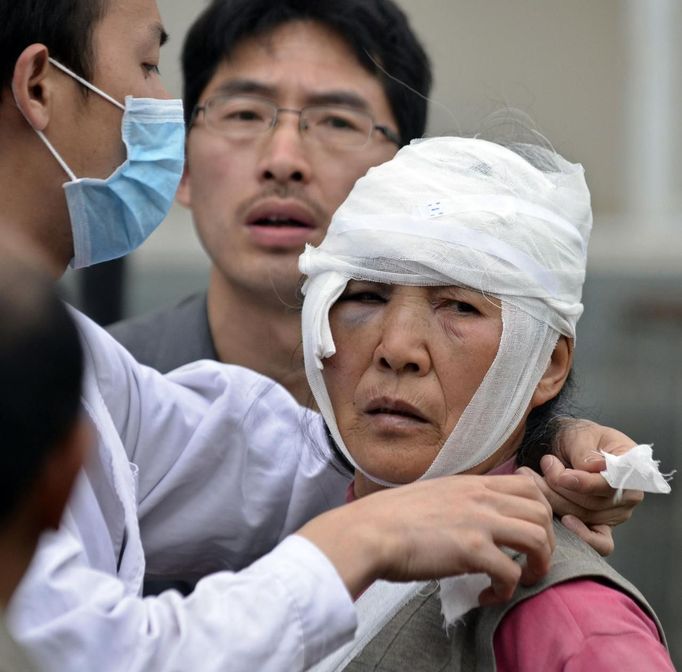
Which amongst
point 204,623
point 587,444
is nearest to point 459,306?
point 587,444

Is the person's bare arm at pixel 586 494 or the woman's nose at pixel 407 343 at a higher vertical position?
the woman's nose at pixel 407 343

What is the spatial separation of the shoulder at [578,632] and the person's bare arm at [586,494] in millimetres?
218

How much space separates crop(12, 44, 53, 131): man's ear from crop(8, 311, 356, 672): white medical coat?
1.42 ft

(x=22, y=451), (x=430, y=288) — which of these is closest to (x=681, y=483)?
(x=430, y=288)

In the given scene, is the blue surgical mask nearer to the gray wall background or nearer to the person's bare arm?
the person's bare arm

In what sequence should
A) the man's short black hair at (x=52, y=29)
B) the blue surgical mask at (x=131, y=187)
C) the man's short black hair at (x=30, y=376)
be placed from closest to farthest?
the man's short black hair at (x=30, y=376), the man's short black hair at (x=52, y=29), the blue surgical mask at (x=131, y=187)

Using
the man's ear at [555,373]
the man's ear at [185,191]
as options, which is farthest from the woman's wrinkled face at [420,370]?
the man's ear at [185,191]

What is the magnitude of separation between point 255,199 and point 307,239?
0.61 feet

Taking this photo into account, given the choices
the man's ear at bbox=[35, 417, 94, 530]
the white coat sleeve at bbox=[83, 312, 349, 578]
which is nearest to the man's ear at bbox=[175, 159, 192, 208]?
the white coat sleeve at bbox=[83, 312, 349, 578]

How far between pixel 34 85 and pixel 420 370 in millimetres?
1037

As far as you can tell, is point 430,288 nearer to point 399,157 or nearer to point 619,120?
point 399,157

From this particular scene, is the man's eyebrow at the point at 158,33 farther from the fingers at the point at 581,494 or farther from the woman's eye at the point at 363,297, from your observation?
the fingers at the point at 581,494

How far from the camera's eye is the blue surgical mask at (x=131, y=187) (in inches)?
120

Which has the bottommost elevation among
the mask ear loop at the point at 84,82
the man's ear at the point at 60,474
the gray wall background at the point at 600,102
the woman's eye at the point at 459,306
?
the gray wall background at the point at 600,102
